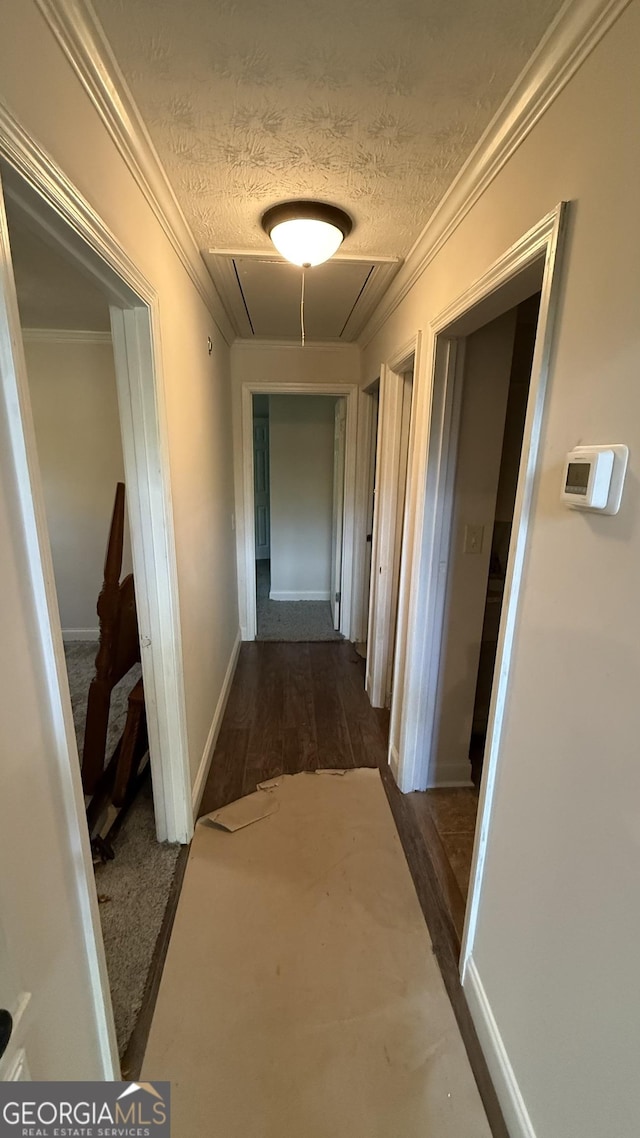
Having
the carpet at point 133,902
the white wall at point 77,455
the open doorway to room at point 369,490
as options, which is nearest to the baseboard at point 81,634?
the white wall at point 77,455

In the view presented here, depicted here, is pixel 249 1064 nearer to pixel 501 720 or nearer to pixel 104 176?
pixel 501 720

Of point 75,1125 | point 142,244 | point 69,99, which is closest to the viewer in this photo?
point 75,1125

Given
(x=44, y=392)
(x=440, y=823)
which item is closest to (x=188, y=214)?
(x=44, y=392)

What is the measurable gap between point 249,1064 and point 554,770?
1.13 m

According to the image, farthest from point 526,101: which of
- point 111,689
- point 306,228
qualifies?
point 111,689

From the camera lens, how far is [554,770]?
93 cm

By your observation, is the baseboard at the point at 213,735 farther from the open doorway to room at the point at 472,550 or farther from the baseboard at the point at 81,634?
the baseboard at the point at 81,634

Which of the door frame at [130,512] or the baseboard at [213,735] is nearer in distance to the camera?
the door frame at [130,512]

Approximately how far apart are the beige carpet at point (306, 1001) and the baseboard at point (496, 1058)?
6cm

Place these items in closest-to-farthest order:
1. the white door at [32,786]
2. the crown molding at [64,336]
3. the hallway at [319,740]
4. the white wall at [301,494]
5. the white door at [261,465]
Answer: the white door at [32,786] < the hallway at [319,740] < the crown molding at [64,336] < the white wall at [301,494] < the white door at [261,465]

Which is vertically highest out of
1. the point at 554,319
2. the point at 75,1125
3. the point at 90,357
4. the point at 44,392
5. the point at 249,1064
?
the point at 90,357

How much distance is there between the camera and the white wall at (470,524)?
1776 mm

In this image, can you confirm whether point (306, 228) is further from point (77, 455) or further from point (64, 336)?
point (77, 455)

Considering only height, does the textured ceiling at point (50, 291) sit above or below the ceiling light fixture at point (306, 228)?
above
